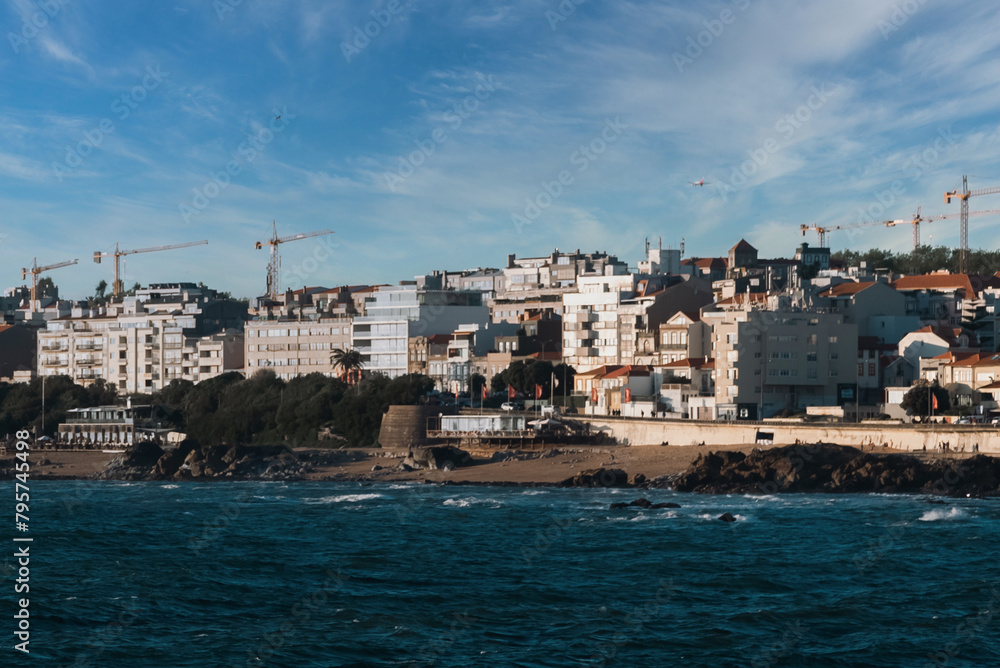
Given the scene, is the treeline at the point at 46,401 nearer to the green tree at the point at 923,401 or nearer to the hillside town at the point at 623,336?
the hillside town at the point at 623,336

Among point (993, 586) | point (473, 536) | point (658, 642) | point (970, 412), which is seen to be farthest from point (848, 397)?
point (658, 642)

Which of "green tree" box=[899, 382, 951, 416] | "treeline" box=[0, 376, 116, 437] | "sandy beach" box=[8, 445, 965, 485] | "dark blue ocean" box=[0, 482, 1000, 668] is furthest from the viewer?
"treeline" box=[0, 376, 116, 437]

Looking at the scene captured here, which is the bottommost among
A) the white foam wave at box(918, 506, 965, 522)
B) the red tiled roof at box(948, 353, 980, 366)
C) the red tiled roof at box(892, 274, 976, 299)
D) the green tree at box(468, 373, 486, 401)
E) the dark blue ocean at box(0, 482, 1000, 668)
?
the dark blue ocean at box(0, 482, 1000, 668)

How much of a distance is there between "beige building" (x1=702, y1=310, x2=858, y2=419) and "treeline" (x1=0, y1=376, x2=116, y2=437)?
7723cm

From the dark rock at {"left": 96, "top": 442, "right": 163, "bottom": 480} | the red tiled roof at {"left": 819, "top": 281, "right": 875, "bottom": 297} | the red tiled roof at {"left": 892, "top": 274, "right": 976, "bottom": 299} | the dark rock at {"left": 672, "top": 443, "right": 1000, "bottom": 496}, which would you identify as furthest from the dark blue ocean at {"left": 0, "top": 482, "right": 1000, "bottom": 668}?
the red tiled roof at {"left": 892, "top": 274, "right": 976, "bottom": 299}

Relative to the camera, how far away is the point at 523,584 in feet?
169

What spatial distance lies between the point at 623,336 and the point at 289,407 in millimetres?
33912

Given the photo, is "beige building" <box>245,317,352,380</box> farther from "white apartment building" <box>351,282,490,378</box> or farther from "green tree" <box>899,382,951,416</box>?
"green tree" <box>899,382,951,416</box>

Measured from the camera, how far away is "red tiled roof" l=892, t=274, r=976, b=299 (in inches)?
5655

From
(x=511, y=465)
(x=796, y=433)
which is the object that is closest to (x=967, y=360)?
(x=796, y=433)

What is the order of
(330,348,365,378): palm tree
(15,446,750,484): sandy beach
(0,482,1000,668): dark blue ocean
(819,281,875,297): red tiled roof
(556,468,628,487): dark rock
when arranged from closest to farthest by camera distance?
(0,482,1000,668): dark blue ocean < (556,468,628,487): dark rock < (15,446,750,484): sandy beach < (819,281,875,297): red tiled roof < (330,348,365,378): palm tree

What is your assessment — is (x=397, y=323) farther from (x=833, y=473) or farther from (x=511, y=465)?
(x=833, y=473)

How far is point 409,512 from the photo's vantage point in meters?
76.2

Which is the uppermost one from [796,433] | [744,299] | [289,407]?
[744,299]
